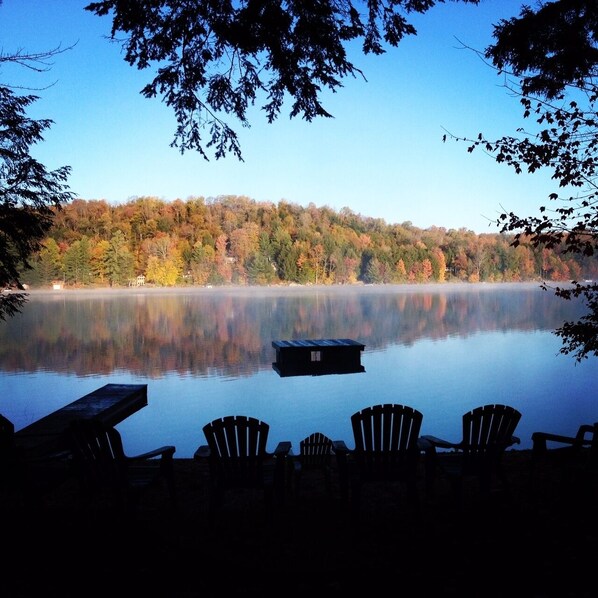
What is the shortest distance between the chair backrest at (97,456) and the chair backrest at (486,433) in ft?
7.77

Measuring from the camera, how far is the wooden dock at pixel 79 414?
5.37 m

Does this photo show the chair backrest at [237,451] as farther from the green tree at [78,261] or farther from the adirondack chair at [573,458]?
the green tree at [78,261]

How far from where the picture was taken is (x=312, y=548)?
3486 millimetres

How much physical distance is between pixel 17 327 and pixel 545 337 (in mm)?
25965

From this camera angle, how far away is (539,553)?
3.32m

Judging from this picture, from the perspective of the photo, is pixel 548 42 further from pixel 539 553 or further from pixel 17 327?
pixel 17 327

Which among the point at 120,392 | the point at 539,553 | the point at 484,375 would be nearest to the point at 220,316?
the point at 484,375

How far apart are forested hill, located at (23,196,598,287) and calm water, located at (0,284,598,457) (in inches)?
1743

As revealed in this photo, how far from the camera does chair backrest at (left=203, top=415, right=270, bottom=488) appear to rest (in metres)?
3.92

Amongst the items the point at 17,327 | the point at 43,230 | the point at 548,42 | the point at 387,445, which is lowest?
the point at 17,327

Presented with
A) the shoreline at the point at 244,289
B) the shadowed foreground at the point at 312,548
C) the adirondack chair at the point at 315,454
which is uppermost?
the shadowed foreground at the point at 312,548

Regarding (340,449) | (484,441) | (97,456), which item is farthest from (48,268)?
(484,441)

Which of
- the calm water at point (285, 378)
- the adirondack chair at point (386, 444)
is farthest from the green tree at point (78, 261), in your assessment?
the adirondack chair at point (386, 444)

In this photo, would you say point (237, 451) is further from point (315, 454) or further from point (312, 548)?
point (315, 454)
